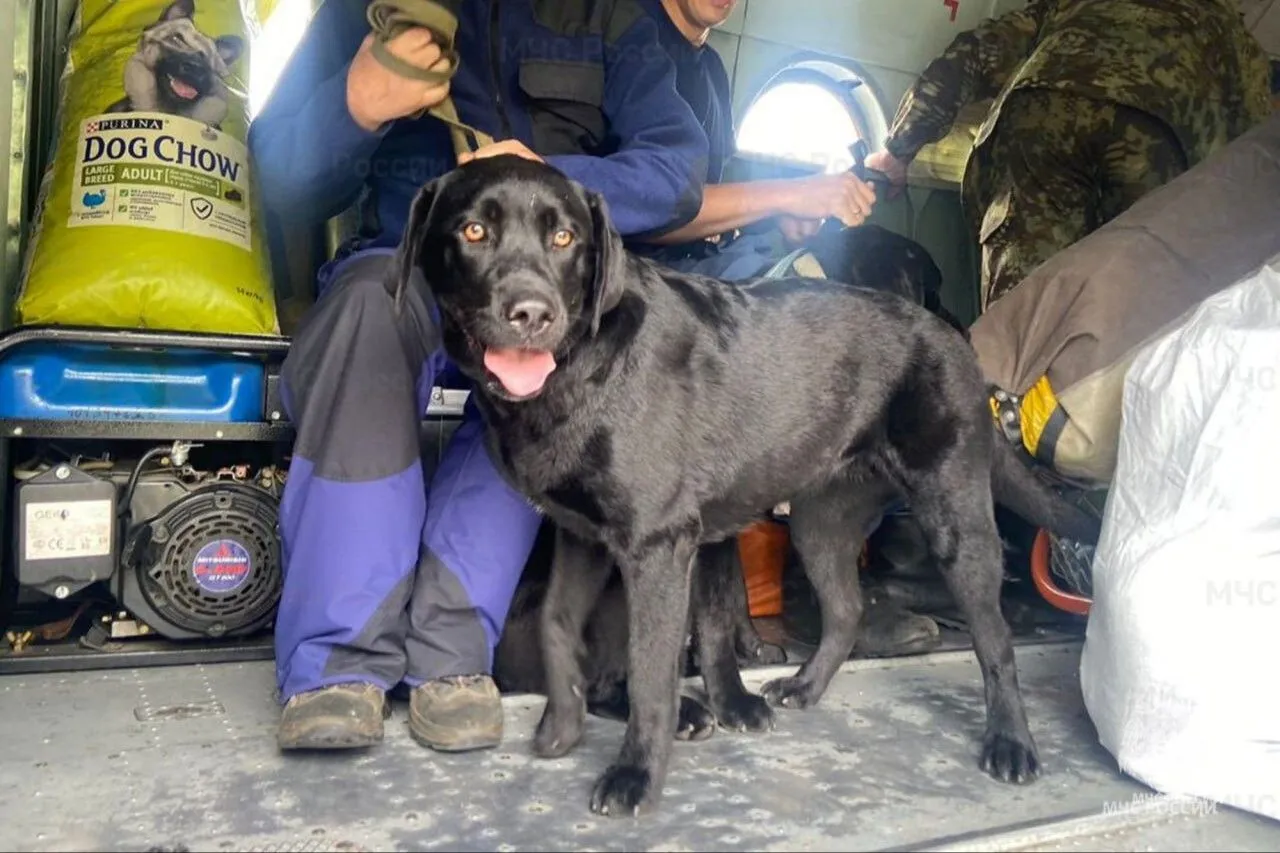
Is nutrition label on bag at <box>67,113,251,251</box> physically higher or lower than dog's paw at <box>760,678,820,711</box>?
higher

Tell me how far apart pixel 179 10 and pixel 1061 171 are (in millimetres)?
2755

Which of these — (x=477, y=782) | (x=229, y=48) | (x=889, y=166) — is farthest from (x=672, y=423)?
(x=889, y=166)

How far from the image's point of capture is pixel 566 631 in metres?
Result: 1.94

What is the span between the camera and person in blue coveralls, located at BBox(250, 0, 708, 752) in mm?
1847

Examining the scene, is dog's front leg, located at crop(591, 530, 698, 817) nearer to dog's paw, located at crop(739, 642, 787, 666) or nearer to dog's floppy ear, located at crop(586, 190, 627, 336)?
dog's floppy ear, located at crop(586, 190, 627, 336)

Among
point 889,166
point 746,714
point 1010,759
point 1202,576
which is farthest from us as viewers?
point 889,166

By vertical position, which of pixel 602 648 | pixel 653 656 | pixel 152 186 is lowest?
pixel 602 648

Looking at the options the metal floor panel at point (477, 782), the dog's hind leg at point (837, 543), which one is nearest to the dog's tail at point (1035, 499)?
the dog's hind leg at point (837, 543)

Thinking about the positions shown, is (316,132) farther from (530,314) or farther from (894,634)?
(894,634)

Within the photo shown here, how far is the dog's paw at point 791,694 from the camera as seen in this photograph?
6.98 feet

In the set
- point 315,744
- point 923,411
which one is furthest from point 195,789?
point 923,411

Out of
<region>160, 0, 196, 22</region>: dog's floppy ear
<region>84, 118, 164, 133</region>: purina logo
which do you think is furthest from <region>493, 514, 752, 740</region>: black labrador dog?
<region>160, 0, 196, 22</region>: dog's floppy ear

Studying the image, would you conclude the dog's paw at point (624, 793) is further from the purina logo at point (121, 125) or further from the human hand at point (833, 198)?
the purina logo at point (121, 125)

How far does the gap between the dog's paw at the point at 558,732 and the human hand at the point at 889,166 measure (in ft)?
9.35
